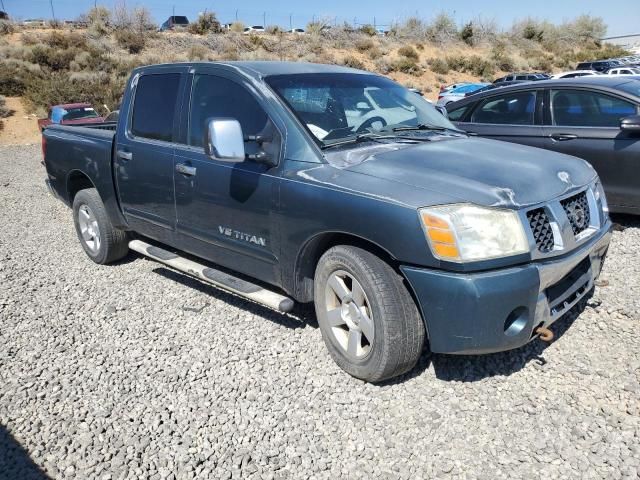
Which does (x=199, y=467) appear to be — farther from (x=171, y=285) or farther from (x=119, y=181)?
(x=119, y=181)

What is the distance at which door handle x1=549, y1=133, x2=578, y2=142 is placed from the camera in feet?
19.1

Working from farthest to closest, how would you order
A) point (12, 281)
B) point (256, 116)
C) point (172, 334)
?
1. point (12, 281)
2. point (172, 334)
3. point (256, 116)

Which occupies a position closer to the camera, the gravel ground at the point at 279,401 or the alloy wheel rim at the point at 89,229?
the gravel ground at the point at 279,401

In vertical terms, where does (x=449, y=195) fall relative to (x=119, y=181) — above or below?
above

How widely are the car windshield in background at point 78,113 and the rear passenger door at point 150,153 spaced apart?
12043 mm

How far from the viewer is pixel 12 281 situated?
5.25 m

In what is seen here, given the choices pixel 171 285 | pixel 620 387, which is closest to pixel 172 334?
pixel 171 285

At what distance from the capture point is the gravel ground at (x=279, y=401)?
8.68ft

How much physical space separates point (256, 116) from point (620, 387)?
2.76 meters

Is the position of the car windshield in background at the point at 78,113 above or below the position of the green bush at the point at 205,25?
below

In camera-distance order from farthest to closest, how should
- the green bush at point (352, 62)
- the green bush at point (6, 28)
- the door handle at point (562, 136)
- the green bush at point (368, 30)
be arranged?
1. the green bush at point (368, 30)
2. the green bush at point (352, 62)
3. the green bush at point (6, 28)
4. the door handle at point (562, 136)

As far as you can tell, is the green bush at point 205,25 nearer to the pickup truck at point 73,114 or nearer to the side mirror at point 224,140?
the pickup truck at point 73,114

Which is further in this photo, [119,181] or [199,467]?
[119,181]

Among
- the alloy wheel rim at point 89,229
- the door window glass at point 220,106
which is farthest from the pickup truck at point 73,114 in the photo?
the door window glass at point 220,106
